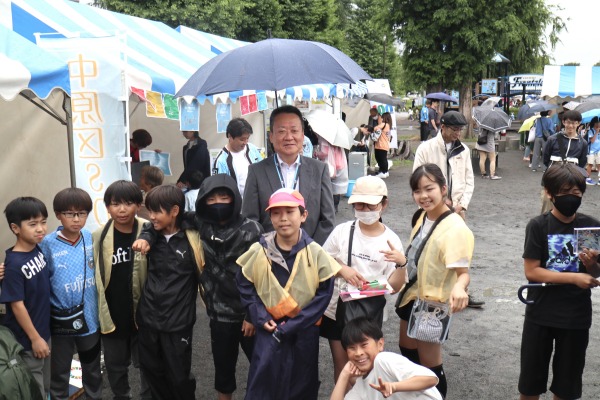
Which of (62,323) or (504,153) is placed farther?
(504,153)

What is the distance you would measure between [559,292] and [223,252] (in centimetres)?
207

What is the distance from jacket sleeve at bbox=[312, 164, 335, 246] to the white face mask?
35cm

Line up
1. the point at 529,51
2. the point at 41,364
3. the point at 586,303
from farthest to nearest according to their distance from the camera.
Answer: the point at 529,51, the point at 41,364, the point at 586,303

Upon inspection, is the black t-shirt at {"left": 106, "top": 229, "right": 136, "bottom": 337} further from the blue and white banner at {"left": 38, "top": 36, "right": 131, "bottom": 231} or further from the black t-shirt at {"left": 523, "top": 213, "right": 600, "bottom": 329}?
the black t-shirt at {"left": 523, "top": 213, "right": 600, "bottom": 329}

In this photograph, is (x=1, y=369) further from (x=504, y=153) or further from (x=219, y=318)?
(x=504, y=153)

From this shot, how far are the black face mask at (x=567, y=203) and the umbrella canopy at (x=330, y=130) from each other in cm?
579

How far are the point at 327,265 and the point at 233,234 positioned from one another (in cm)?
67

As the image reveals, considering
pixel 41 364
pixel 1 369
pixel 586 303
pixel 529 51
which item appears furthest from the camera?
pixel 529 51

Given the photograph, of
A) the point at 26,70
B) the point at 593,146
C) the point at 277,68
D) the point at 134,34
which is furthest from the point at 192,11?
the point at 277,68

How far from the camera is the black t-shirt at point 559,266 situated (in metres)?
3.70

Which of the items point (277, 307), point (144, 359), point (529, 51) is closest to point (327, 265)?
point (277, 307)

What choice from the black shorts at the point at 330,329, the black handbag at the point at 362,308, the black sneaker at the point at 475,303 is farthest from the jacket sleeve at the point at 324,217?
the black sneaker at the point at 475,303

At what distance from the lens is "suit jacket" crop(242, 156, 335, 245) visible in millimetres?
4281

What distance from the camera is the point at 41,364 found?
3.98 metres
